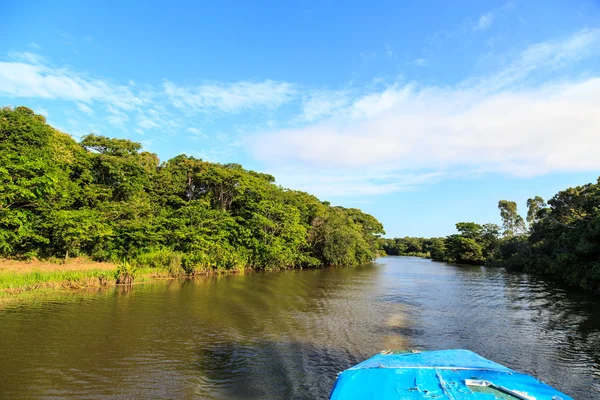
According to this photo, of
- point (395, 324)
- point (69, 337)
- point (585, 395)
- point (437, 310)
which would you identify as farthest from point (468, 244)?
point (69, 337)

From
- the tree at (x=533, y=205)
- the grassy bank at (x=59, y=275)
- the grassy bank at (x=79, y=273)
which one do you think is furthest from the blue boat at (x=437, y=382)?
the tree at (x=533, y=205)

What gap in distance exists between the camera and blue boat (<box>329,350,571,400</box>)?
4719mm

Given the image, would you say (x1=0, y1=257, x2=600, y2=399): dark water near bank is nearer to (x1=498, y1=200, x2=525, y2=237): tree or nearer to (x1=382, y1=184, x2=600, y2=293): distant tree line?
(x1=382, y1=184, x2=600, y2=293): distant tree line

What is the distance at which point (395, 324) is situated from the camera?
48.4ft

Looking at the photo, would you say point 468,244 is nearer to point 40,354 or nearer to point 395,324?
point 395,324

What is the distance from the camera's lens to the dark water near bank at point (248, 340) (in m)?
7.98

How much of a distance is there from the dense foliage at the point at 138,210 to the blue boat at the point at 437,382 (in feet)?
78.2

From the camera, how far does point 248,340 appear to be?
458 inches

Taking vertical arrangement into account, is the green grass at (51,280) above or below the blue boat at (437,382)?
below

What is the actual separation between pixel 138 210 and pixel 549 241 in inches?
1936

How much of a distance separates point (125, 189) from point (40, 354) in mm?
25808

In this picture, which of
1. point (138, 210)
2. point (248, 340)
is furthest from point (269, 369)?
point (138, 210)

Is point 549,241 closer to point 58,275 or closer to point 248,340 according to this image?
point 248,340

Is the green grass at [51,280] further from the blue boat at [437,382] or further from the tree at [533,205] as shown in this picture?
the tree at [533,205]
